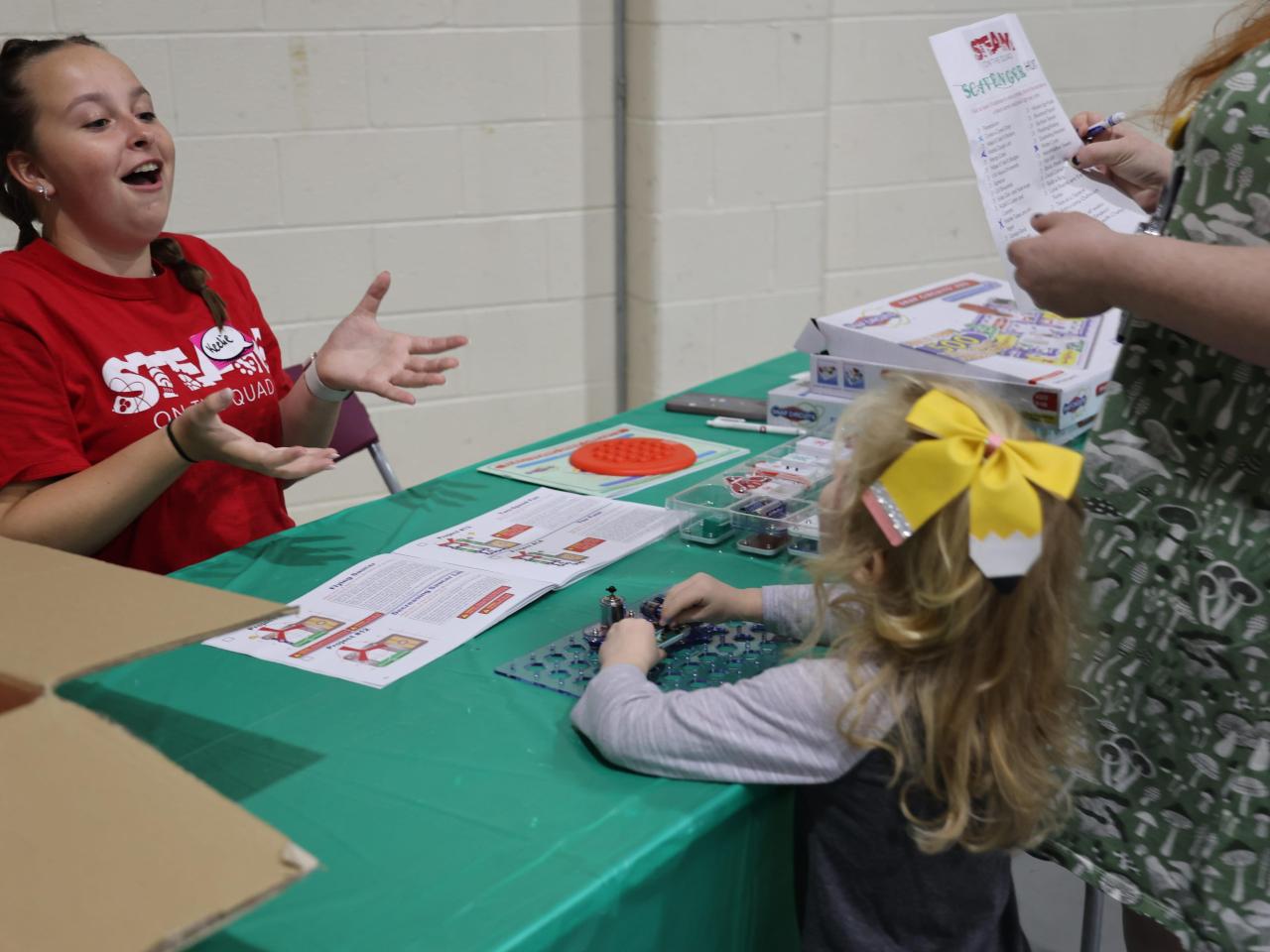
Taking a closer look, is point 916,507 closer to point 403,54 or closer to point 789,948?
point 789,948

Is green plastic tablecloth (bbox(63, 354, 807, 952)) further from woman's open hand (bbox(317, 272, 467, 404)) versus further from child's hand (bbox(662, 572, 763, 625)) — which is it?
woman's open hand (bbox(317, 272, 467, 404))

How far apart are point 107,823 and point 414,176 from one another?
8.07 feet

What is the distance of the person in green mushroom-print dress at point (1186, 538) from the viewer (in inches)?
41.5

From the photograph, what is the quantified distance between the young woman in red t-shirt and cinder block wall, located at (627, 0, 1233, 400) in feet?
5.19

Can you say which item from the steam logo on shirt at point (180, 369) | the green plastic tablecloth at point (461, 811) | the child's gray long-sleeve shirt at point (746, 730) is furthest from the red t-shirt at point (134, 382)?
the child's gray long-sleeve shirt at point (746, 730)

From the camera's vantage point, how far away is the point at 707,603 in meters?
1.28

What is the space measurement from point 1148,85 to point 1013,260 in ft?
9.89

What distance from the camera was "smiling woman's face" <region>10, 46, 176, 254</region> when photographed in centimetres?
156

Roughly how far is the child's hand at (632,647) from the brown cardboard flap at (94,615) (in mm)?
351

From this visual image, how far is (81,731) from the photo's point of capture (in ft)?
2.61

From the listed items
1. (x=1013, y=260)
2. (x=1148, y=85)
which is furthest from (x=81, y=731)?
(x=1148, y=85)

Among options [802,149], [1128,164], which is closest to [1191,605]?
[1128,164]

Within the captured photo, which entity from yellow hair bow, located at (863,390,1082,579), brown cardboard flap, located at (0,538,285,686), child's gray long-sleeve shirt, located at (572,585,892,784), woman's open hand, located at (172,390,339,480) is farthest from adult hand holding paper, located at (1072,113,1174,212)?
brown cardboard flap, located at (0,538,285,686)

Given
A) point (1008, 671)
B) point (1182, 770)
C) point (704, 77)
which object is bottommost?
point (1182, 770)
